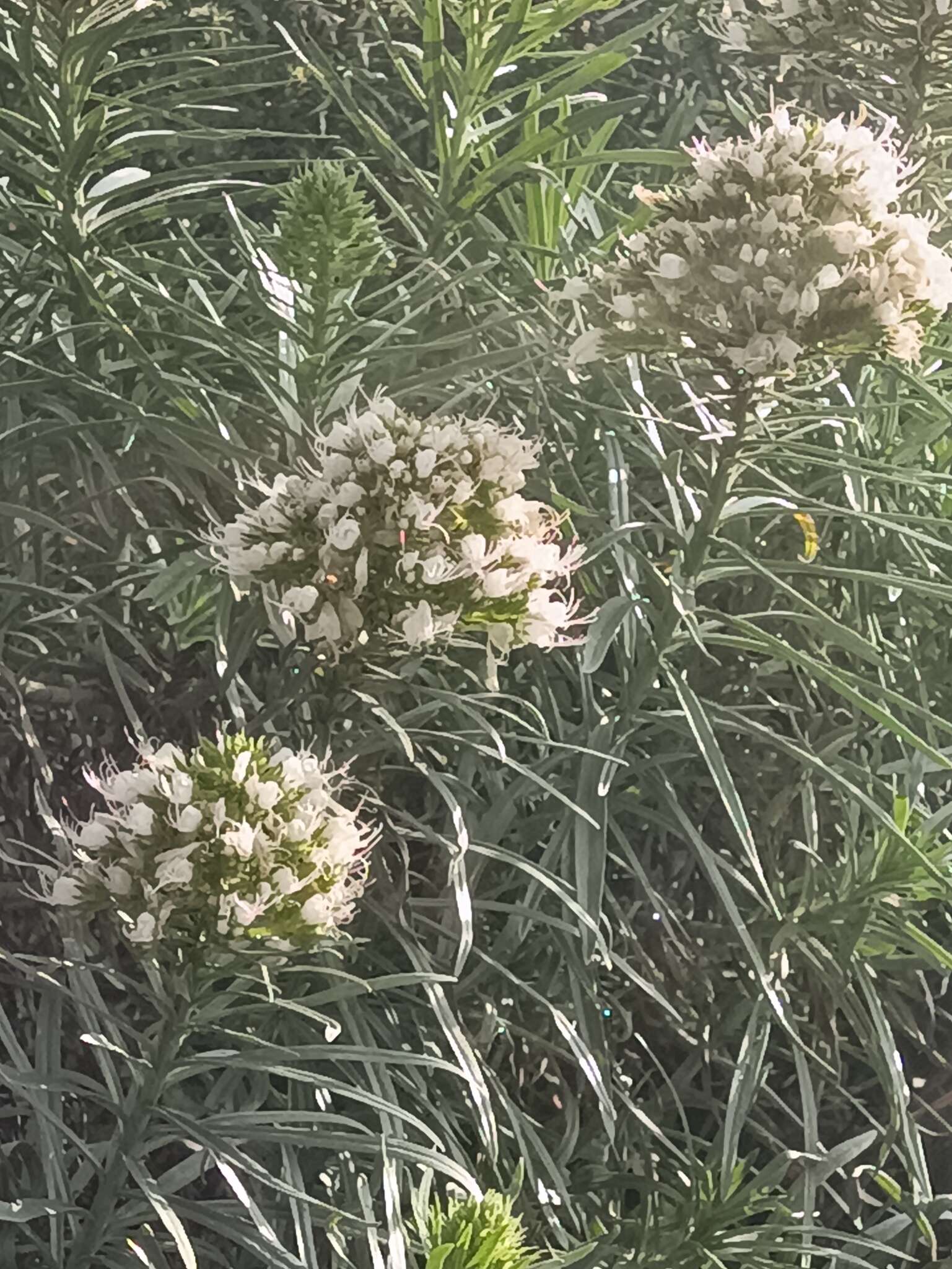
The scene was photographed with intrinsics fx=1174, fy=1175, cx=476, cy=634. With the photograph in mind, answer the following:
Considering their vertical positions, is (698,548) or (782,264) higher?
(782,264)

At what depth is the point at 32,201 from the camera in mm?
778

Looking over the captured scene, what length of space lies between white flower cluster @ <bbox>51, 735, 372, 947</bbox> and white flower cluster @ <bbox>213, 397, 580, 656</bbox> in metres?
0.08

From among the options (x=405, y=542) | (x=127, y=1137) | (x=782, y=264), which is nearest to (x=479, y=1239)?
(x=127, y=1137)

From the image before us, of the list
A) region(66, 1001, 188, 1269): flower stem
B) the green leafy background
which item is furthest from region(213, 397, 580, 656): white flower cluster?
region(66, 1001, 188, 1269): flower stem

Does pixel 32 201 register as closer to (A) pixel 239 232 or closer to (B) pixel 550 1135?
(A) pixel 239 232

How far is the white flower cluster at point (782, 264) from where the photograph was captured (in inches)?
23.8

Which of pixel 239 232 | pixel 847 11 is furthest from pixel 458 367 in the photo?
pixel 847 11

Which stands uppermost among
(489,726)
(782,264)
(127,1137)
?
(782,264)

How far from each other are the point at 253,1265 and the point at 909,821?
50 centimetres

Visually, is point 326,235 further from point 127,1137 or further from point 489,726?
point 127,1137

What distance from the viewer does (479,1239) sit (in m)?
0.54

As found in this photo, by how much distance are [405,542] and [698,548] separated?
20 cm

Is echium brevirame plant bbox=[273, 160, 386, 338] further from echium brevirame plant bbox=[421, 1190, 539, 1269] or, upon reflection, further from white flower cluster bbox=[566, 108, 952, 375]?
echium brevirame plant bbox=[421, 1190, 539, 1269]

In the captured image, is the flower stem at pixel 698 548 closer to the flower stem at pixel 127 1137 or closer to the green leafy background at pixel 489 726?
the green leafy background at pixel 489 726
